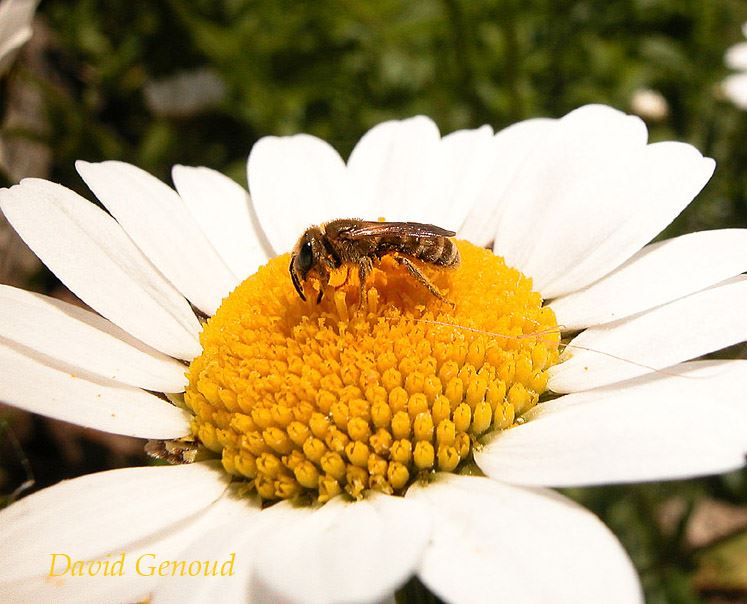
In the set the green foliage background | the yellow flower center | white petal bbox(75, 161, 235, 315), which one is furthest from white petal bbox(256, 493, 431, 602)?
the green foliage background

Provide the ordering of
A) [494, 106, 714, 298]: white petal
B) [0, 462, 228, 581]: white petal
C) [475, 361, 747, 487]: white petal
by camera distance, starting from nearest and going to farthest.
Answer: [475, 361, 747, 487]: white petal, [0, 462, 228, 581]: white petal, [494, 106, 714, 298]: white petal

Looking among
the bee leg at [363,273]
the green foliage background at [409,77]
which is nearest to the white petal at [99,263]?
the bee leg at [363,273]

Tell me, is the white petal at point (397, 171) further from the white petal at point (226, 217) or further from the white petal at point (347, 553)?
the white petal at point (347, 553)

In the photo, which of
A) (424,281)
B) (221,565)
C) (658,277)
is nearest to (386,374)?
(424,281)

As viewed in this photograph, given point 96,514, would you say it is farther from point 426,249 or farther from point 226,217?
point 226,217

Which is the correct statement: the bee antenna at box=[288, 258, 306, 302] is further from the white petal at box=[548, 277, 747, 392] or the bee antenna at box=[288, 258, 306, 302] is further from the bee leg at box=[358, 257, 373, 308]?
the white petal at box=[548, 277, 747, 392]

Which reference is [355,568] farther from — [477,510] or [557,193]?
[557,193]
